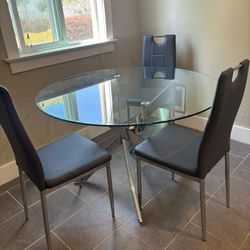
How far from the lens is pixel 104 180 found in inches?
82.2

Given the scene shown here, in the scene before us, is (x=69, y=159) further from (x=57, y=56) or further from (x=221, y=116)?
(x=57, y=56)

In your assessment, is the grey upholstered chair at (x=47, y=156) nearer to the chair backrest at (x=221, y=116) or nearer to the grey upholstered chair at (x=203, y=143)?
the grey upholstered chair at (x=203, y=143)

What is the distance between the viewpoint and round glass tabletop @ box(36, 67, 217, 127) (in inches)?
58.3

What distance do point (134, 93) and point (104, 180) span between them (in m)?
0.74

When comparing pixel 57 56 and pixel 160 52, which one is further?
pixel 160 52

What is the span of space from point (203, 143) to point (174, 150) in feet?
0.96

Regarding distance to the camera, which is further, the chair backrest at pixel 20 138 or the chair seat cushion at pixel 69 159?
the chair seat cushion at pixel 69 159

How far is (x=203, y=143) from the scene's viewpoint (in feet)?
4.22

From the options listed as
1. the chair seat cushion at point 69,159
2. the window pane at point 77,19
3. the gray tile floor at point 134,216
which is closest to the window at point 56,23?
the window pane at point 77,19

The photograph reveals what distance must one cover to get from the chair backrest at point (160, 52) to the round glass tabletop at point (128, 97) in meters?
0.10

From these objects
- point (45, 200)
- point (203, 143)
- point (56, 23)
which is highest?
point (56, 23)

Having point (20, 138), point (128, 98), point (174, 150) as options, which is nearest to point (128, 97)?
point (128, 98)

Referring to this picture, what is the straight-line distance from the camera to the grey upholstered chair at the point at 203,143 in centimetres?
119

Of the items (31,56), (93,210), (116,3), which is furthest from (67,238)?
(116,3)
